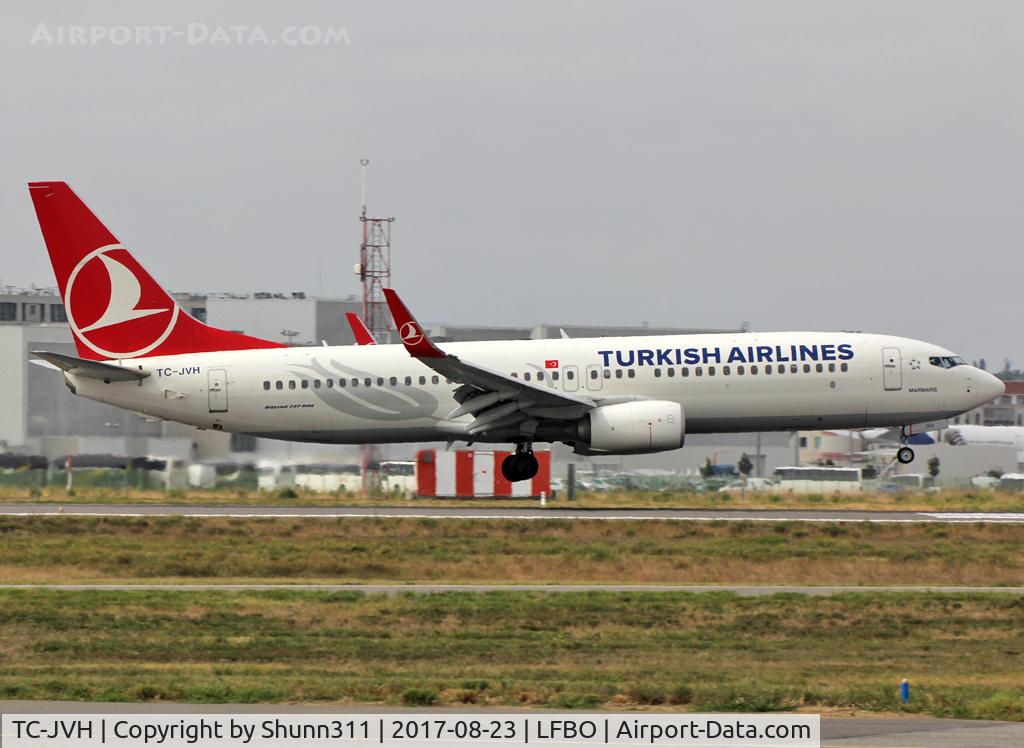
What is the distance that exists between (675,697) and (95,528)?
66.0ft

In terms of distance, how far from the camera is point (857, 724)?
518 inches

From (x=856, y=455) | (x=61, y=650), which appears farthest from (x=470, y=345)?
(x=856, y=455)

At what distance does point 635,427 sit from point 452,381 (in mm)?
4667

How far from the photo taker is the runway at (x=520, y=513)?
110 ft

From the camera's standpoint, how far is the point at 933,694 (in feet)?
49.0

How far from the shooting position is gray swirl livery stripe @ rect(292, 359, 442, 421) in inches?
1479

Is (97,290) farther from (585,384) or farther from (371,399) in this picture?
(585,384)

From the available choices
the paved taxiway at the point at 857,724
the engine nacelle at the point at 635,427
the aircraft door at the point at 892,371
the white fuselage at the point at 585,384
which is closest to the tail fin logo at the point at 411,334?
the white fuselage at the point at 585,384

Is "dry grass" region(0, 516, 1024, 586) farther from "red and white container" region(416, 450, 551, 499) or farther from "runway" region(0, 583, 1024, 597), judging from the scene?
"red and white container" region(416, 450, 551, 499)

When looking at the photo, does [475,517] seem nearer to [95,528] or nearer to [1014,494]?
[95,528]

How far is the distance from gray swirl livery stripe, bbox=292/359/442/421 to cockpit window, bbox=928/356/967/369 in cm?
1294

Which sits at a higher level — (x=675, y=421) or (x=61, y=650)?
(x=675, y=421)

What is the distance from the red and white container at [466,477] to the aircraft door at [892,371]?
484 inches

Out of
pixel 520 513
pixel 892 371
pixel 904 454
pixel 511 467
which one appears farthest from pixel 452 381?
pixel 904 454
